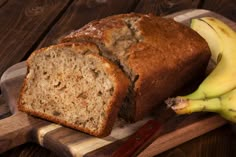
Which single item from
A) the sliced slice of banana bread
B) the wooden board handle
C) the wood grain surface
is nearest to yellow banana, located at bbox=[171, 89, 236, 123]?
the sliced slice of banana bread

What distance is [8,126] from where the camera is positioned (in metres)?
1.43

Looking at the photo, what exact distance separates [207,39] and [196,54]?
13 cm

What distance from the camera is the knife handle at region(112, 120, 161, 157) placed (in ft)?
4.21

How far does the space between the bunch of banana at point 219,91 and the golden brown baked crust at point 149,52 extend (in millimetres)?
60

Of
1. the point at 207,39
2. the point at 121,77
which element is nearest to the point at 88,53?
the point at 121,77

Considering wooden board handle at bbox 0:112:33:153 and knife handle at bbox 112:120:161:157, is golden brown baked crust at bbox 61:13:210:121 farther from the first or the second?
wooden board handle at bbox 0:112:33:153

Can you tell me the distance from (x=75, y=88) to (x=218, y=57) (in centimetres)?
44

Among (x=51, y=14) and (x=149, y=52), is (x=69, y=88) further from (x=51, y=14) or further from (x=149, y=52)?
(x=51, y=14)

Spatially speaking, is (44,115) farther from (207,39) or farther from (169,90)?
(207,39)

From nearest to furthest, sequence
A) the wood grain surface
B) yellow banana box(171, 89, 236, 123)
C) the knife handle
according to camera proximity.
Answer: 1. the knife handle
2. yellow banana box(171, 89, 236, 123)
3. the wood grain surface

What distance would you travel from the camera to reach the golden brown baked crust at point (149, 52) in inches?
55.0

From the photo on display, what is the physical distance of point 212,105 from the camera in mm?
1402

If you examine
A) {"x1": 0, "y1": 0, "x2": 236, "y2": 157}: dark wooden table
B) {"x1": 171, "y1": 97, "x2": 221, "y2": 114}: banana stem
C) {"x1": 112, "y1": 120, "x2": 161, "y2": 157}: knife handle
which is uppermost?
{"x1": 0, "y1": 0, "x2": 236, "y2": 157}: dark wooden table

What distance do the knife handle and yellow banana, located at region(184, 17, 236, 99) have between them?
0.14m
